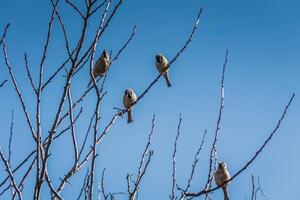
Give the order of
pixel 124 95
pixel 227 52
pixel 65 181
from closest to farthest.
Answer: pixel 65 181 < pixel 227 52 < pixel 124 95

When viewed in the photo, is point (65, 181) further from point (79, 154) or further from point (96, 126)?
point (96, 126)

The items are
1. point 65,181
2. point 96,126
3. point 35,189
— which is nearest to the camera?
point 35,189

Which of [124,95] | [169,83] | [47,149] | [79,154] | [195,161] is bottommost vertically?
[47,149]

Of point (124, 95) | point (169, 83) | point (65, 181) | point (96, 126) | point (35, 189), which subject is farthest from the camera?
point (169, 83)

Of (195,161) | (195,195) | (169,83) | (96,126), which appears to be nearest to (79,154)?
(96,126)

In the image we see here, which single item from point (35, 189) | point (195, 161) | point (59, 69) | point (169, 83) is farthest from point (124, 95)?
point (35, 189)

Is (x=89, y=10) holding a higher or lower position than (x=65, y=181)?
higher

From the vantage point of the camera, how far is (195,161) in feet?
12.1

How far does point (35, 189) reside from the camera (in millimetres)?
2395

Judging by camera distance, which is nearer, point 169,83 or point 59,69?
point 59,69

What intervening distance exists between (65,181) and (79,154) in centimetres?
20

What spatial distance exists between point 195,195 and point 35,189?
0.92 m

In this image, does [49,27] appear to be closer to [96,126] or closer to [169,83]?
[96,126]

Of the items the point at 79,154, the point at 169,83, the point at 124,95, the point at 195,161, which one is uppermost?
the point at 169,83
